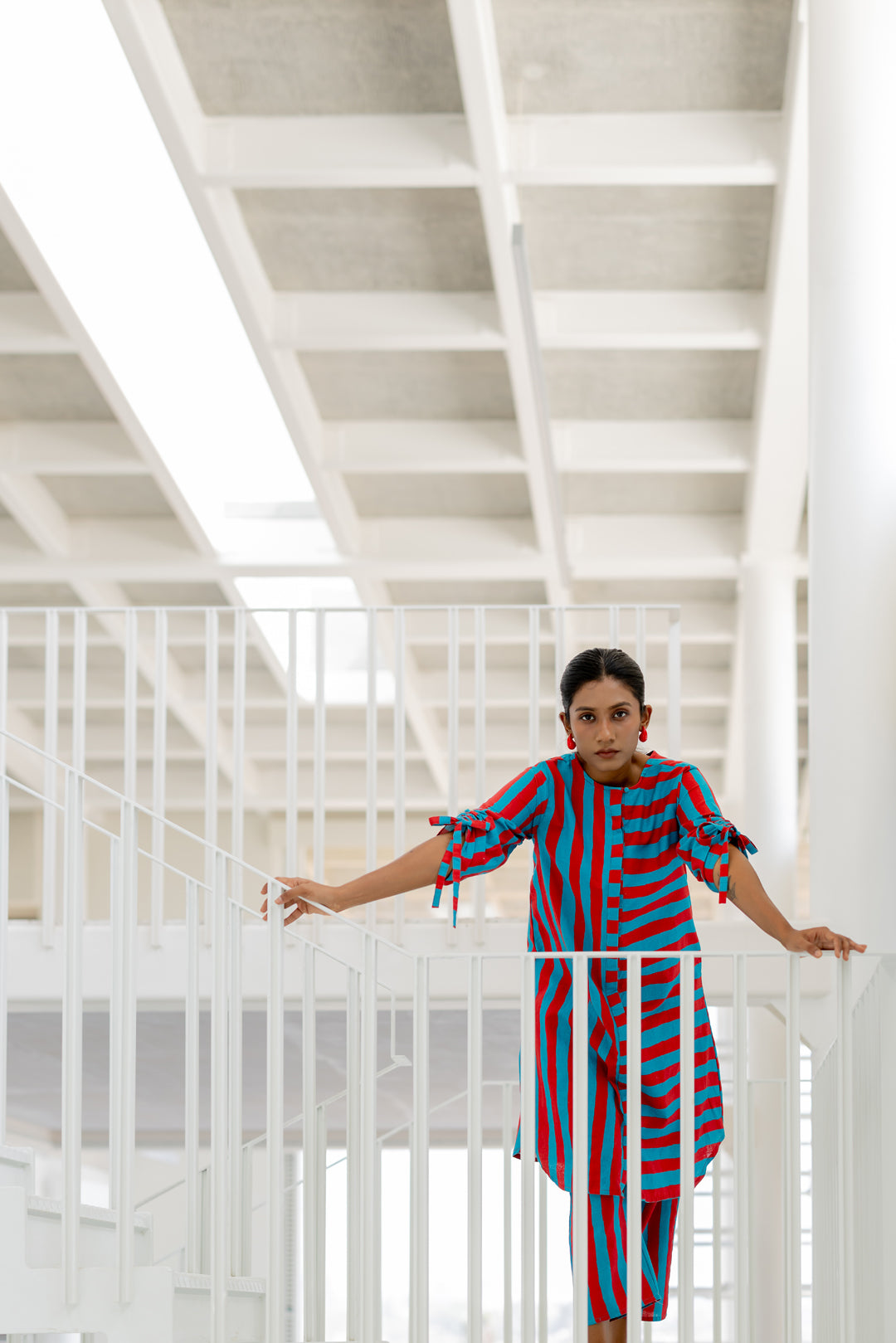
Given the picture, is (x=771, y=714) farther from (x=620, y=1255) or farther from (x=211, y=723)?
(x=620, y=1255)

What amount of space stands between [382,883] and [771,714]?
576 cm

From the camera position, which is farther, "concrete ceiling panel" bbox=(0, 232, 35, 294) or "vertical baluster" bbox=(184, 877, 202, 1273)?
"concrete ceiling panel" bbox=(0, 232, 35, 294)

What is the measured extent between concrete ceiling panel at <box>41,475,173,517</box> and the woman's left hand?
243 inches

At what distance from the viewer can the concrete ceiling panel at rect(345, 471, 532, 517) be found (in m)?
8.32

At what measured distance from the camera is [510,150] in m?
→ 5.59

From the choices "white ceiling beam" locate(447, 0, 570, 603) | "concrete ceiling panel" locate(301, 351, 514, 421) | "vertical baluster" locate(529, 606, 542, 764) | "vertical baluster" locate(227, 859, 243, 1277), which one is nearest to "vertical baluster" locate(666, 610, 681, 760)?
"vertical baluster" locate(529, 606, 542, 764)

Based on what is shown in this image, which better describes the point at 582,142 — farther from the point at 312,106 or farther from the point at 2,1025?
the point at 2,1025

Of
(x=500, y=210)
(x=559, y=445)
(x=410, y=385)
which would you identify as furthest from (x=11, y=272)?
(x=559, y=445)

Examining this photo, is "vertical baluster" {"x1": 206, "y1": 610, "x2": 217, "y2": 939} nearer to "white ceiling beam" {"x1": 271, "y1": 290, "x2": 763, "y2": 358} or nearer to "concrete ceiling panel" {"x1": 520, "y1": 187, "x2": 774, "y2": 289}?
"white ceiling beam" {"x1": 271, "y1": 290, "x2": 763, "y2": 358}

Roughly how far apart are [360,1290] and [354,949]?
2.18 metres

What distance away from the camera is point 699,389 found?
754 cm

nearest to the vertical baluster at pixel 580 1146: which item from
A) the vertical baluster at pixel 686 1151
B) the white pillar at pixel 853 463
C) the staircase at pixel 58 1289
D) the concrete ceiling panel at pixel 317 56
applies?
the vertical baluster at pixel 686 1151

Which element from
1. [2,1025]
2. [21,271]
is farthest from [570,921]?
[21,271]

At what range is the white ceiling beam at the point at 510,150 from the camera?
5.48 metres
